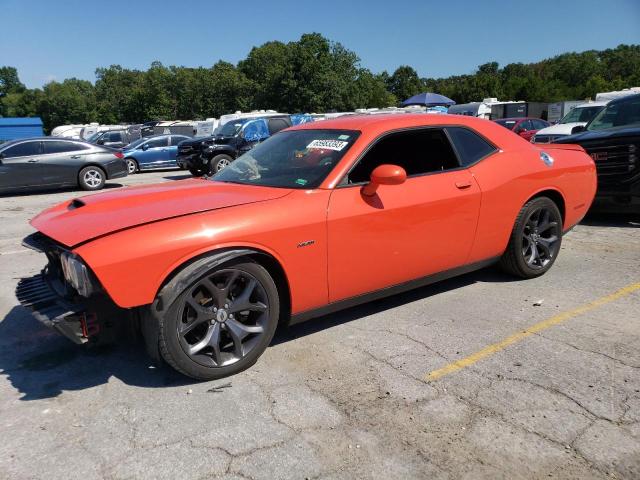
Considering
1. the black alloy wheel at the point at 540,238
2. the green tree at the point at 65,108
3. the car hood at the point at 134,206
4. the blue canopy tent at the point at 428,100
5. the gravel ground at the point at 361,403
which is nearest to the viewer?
the gravel ground at the point at 361,403

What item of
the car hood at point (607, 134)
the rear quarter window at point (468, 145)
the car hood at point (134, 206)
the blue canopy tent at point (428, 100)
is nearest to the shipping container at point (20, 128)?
the blue canopy tent at point (428, 100)

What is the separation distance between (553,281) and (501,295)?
70cm

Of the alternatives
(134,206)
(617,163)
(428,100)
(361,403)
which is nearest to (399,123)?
(134,206)

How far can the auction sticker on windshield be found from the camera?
3.76m

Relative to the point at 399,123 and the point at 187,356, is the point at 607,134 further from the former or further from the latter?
the point at 187,356

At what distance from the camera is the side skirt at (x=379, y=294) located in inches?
136

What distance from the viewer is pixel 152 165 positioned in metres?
19.4

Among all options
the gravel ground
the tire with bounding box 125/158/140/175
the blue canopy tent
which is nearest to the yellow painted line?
the gravel ground

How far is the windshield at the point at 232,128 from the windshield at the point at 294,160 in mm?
12252

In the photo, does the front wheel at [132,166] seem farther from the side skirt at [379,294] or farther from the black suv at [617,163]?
the side skirt at [379,294]

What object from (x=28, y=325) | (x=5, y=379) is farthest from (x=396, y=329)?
(x=28, y=325)

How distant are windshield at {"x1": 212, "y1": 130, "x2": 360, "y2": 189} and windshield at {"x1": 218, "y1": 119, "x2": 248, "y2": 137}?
12.3 meters

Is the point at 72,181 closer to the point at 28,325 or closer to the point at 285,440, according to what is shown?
the point at 28,325

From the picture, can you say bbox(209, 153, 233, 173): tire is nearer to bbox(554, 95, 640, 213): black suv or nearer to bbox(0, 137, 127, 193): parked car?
bbox(0, 137, 127, 193): parked car
